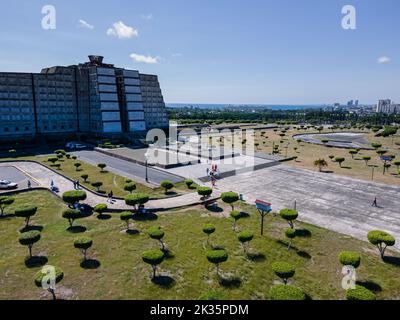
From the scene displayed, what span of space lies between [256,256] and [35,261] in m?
17.1

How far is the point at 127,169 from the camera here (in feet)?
165

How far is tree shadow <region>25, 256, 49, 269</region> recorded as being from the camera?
68.5 ft

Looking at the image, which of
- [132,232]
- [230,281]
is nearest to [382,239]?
[230,281]

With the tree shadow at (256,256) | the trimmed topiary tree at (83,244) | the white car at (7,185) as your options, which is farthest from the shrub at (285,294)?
the white car at (7,185)

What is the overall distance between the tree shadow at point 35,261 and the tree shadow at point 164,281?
28.8 feet

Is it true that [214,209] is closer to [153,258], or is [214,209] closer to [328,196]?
[153,258]

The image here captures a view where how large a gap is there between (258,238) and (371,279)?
29.5 feet

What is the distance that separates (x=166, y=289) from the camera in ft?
60.7

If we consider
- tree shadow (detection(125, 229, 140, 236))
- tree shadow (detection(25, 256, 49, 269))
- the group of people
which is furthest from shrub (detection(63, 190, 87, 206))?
the group of people

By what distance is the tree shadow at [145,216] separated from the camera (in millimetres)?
29469

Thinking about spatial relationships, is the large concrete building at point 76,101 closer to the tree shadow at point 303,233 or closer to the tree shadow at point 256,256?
the tree shadow at point 303,233

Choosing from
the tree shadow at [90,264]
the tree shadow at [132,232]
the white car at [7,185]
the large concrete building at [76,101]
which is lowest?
the tree shadow at [90,264]

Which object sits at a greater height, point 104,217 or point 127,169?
point 127,169
